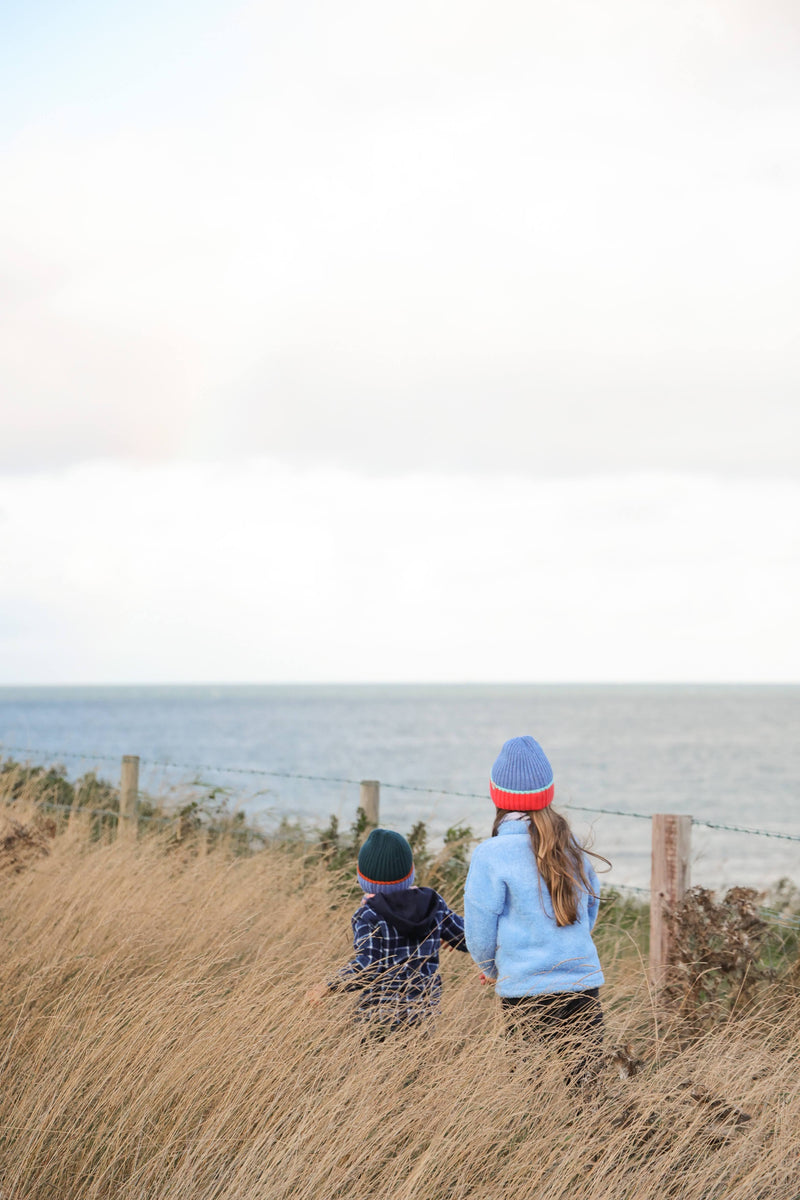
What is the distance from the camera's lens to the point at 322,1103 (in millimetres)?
3133

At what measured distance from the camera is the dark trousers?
339 cm

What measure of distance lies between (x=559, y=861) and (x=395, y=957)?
31.5 inches

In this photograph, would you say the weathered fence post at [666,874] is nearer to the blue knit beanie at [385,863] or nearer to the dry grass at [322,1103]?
the dry grass at [322,1103]

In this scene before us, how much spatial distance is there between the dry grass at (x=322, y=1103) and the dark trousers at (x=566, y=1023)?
8 cm

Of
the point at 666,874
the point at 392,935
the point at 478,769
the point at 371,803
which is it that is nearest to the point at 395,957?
the point at 392,935

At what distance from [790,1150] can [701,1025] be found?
140 cm

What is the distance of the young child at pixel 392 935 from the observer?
3.69 metres

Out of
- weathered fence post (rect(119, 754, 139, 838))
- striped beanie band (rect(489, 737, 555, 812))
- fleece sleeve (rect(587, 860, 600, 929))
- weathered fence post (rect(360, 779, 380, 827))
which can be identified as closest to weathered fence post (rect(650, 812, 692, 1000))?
fleece sleeve (rect(587, 860, 600, 929))

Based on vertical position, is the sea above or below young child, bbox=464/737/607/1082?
below

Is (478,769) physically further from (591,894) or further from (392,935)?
(591,894)

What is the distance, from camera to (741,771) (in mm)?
48812

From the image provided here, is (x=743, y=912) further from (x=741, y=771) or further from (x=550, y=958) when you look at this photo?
(x=741, y=771)

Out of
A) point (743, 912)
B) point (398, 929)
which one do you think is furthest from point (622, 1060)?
point (743, 912)

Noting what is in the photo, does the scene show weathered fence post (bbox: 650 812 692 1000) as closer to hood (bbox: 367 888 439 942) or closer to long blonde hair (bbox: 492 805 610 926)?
long blonde hair (bbox: 492 805 610 926)
